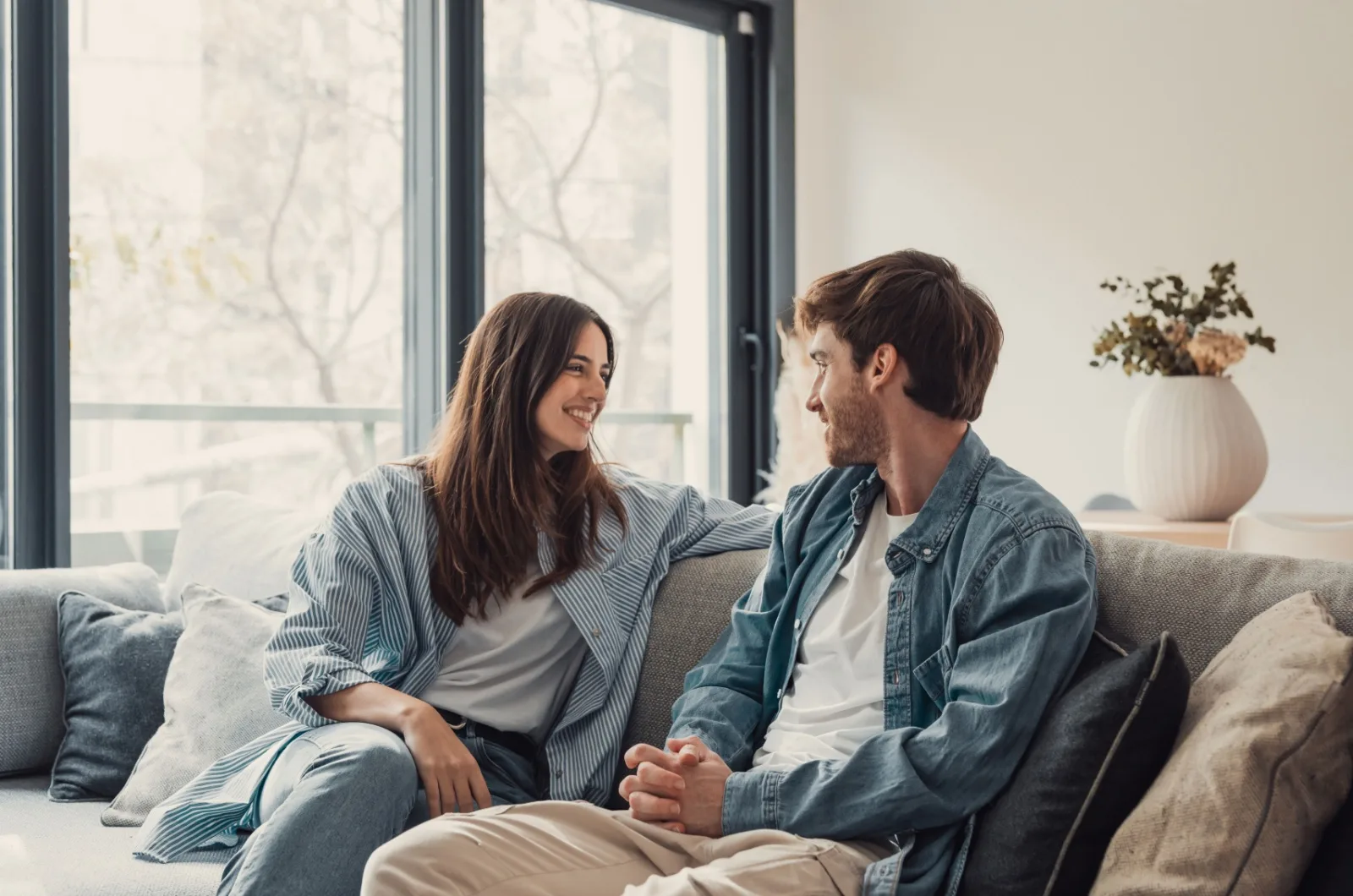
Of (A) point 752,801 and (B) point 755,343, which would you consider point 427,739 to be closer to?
(A) point 752,801

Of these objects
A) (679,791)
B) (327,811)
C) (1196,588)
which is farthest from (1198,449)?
(327,811)

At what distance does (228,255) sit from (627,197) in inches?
53.1

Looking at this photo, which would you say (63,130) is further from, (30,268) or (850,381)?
(850,381)

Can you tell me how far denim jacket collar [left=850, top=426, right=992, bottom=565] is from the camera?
5.35 ft

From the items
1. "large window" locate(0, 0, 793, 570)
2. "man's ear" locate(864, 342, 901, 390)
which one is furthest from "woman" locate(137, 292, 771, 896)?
"large window" locate(0, 0, 793, 570)

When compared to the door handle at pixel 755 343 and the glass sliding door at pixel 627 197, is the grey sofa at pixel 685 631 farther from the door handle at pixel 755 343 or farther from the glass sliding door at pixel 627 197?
the door handle at pixel 755 343

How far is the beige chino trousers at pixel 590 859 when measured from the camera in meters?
1.41

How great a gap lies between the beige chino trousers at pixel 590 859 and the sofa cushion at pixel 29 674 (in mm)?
1290

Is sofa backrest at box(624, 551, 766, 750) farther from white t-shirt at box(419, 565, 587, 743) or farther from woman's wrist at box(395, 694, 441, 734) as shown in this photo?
woman's wrist at box(395, 694, 441, 734)

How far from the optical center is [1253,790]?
1.23 m

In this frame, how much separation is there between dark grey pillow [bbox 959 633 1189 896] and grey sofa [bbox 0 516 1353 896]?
0.76ft

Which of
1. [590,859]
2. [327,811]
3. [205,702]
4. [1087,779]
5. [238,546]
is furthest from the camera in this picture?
[238,546]

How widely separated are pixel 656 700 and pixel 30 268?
5.97 ft

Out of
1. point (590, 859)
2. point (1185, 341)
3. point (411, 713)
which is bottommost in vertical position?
point (590, 859)
